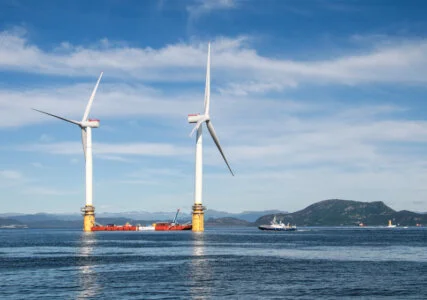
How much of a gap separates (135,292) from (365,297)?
25803 millimetres

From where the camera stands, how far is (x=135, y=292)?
67.7m

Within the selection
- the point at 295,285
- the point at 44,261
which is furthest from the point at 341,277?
the point at 44,261

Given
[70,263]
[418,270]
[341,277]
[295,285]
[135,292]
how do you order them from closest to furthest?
[135,292] → [295,285] → [341,277] → [418,270] → [70,263]

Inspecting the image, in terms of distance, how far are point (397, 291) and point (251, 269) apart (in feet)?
97.3

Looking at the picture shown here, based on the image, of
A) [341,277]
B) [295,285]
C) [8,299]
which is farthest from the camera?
[341,277]

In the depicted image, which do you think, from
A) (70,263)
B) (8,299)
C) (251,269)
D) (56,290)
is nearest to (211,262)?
(251,269)

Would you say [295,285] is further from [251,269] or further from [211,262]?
[211,262]

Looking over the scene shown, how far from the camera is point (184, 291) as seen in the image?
68688 millimetres

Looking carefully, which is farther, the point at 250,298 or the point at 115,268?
the point at 115,268

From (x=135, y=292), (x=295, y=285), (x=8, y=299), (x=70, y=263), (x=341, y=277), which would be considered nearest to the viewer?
(x=8, y=299)

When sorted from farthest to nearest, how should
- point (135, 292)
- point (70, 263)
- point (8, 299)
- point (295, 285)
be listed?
point (70, 263)
point (295, 285)
point (135, 292)
point (8, 299)

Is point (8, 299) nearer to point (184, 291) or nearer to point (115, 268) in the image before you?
point (184, 291)

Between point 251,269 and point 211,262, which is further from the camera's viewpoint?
point 211,262

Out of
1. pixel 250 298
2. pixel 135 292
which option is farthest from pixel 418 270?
pixel 135 292
